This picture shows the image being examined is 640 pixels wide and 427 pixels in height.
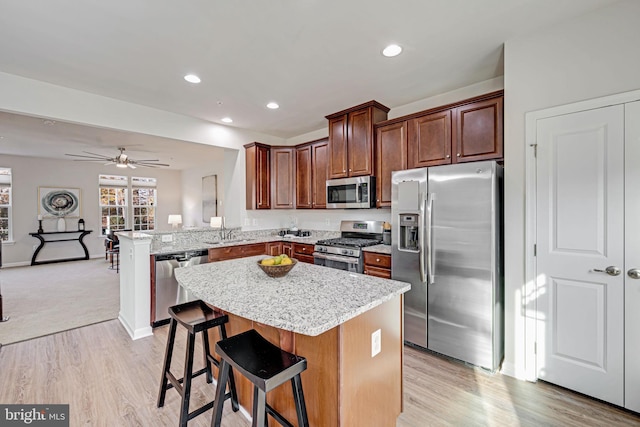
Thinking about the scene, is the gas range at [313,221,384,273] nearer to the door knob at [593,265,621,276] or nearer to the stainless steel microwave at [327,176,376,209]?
the stainless steel microwave at [327,176,376,209]

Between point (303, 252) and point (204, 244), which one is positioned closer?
point (204, 244)

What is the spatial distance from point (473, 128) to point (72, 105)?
4217mm

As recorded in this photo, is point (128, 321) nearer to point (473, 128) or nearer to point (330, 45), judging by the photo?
point (330, 45)

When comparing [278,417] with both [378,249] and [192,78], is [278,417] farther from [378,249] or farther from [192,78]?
[192,78]

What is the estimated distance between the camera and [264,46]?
2.34m

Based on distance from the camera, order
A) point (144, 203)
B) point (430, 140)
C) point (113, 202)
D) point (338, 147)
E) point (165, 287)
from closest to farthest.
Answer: point (430, 140)
point (165, 287)
point (338, 147)
point (113, 202)
point (144, 203)

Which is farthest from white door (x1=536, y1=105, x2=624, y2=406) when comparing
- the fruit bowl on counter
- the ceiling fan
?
the ceiling fan

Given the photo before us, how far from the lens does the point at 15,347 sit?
9.27 ft

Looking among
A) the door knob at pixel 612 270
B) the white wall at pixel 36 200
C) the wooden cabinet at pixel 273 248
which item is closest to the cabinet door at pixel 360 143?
the wooden cabinet at pixel 273 248

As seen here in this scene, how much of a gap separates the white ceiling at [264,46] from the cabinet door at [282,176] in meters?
1.21

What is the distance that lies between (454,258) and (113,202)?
30.7 feet

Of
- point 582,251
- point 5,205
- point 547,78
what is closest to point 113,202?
point 5,205

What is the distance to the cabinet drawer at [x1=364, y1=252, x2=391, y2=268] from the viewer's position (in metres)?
3.09

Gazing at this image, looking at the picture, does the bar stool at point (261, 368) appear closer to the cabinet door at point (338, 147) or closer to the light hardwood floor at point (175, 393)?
the light hardwood floor at point (175, 393)
